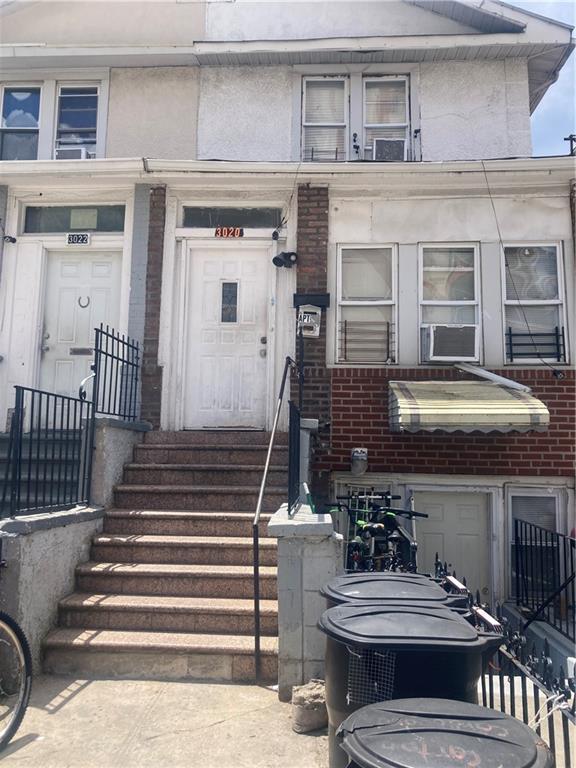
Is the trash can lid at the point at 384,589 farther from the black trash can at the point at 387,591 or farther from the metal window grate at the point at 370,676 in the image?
the metal window grate at the point at 370,676

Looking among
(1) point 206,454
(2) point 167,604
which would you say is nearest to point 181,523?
(2) point 167,604

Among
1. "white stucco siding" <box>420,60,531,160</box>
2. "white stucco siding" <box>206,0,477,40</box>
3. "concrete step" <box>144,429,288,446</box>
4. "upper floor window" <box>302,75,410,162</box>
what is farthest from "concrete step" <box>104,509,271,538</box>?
"white stucco siding" <box>206,0,477,40</box>

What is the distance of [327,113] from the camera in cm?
760

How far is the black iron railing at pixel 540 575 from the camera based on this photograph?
565 cm

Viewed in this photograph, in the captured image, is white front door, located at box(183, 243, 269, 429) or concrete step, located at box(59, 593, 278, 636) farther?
white front door, located at box(183, 243, 269, 429)

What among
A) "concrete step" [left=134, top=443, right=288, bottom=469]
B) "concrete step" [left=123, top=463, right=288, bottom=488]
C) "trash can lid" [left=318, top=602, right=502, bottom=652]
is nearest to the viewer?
"trash can lid" [left=318, top=602, right=502, bottom=652]

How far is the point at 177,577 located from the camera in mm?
4480

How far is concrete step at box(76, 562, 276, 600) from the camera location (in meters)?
4.43

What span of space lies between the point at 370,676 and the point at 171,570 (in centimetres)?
244

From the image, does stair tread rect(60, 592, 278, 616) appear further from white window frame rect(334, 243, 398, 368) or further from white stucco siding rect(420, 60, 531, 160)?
white stucco siding rect(420, 60, 531, 160)

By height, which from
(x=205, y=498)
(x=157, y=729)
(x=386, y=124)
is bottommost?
(x=157, y=729)

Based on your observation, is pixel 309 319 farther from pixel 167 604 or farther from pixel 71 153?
pixel 71 153

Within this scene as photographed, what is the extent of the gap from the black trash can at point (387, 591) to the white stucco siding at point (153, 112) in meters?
6.21

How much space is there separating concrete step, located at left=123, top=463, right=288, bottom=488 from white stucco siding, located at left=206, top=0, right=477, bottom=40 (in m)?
5.89
